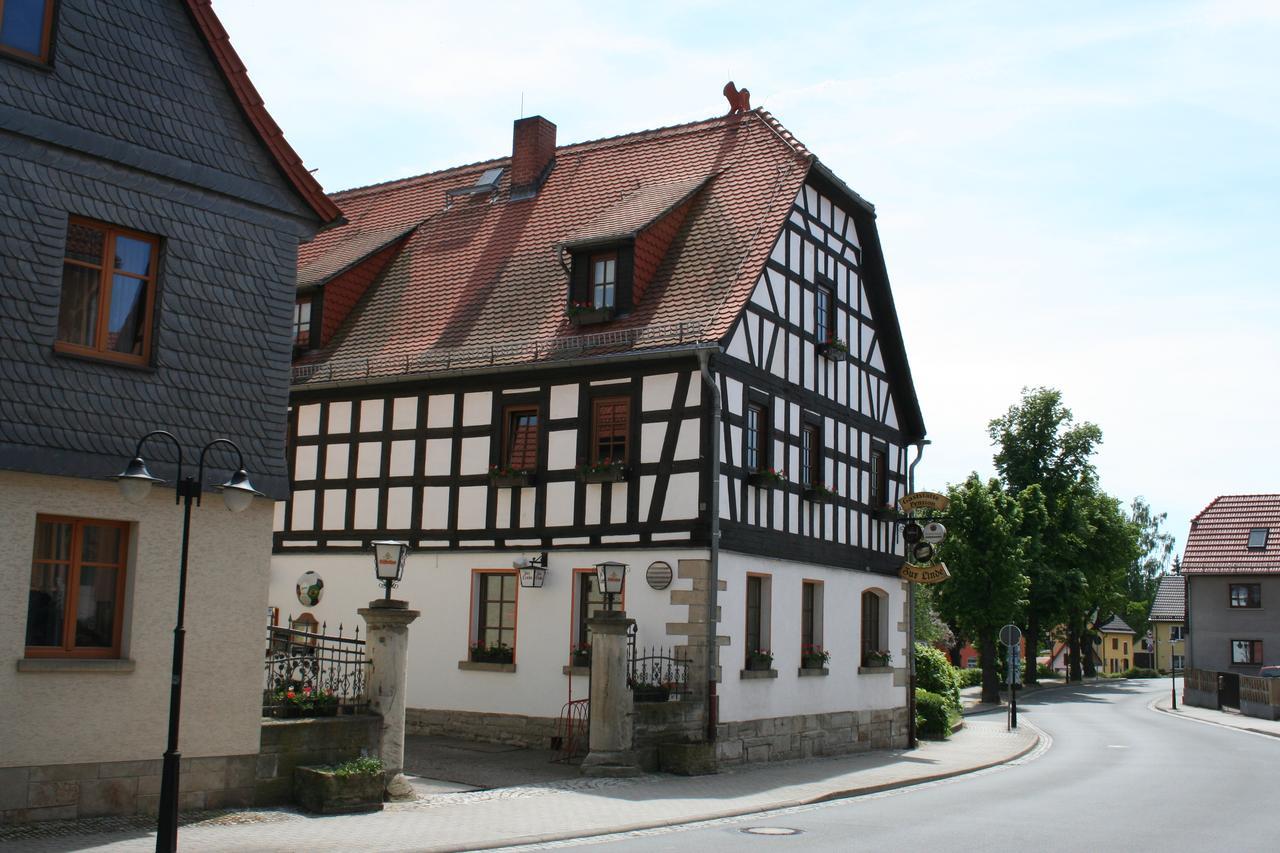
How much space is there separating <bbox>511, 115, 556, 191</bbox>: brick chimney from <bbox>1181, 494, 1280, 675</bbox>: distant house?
1708 inches

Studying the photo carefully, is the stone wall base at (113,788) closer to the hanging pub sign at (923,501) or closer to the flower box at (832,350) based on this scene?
the flower box at (832,350)

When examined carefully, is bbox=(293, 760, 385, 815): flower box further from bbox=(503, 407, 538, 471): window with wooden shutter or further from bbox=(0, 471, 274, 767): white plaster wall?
bbox=(503, 407, 538, 471): window with wooden shutter

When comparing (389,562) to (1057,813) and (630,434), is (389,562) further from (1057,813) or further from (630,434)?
(1057,813)

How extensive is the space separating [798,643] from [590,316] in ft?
22.8

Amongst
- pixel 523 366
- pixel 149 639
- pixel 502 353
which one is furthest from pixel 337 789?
pixel 502 353

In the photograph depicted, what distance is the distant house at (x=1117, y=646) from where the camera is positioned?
118750mm

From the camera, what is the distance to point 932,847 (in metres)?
13.0

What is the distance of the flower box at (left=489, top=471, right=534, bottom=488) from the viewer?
71.6ft

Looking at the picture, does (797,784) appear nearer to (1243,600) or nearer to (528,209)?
(528,209)

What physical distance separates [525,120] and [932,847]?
19182 millimetres

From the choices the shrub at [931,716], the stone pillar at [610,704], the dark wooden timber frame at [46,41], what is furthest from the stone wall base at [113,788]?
the shrub at [931,716]

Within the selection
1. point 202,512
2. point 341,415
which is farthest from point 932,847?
point 341,415

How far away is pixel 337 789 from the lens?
45.3 feet

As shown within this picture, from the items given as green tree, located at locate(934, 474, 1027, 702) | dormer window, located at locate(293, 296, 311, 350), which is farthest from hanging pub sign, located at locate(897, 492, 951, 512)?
green tree, located at locate(934, 474, 1027, 702)
